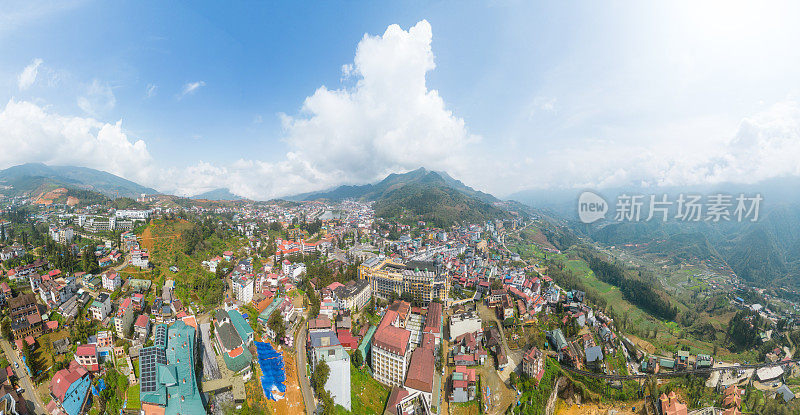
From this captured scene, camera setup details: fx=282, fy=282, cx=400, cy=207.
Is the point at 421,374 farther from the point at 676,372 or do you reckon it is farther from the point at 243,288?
the point at 676,372

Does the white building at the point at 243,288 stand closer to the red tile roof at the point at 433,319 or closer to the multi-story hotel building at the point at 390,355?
the multi-story hotel building at the point at 390,355

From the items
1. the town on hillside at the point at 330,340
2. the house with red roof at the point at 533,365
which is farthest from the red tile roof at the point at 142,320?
the house with red roof at the point at 533,365

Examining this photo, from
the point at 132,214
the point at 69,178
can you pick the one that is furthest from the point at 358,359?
the point at 69,178

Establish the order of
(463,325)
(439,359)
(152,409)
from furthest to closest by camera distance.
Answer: (463,325)
(439,359)
(152,409)

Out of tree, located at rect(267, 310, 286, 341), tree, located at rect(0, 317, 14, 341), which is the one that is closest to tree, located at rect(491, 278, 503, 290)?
tree, located at rect(267, 310, 286, 341)

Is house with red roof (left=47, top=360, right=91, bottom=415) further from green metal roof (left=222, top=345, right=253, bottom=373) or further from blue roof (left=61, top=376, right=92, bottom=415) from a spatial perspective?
green metal roof (left=222, top=345, right=253, bottom=373)

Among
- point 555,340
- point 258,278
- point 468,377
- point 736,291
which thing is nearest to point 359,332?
point 468,377
